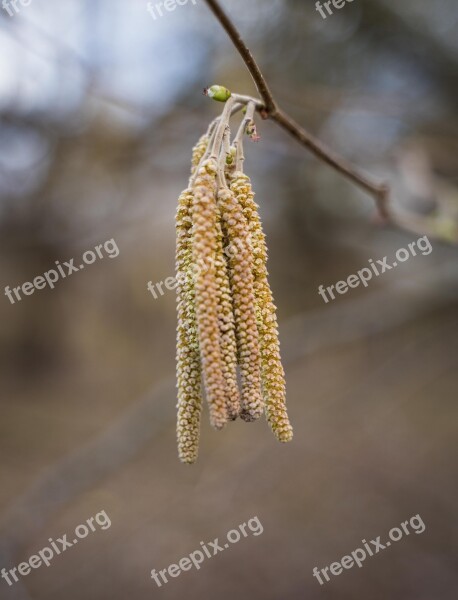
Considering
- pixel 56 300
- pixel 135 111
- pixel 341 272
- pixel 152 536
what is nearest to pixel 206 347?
pixel 135 111

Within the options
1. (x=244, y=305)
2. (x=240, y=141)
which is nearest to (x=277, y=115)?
(x=240, y=141)

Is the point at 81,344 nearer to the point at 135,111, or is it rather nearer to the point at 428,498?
the point at 428,498
